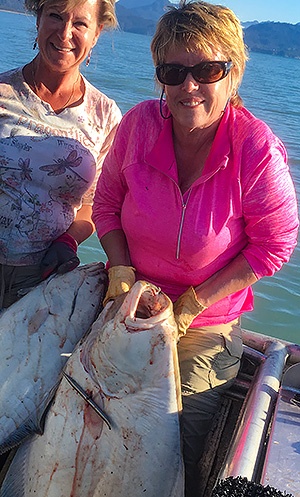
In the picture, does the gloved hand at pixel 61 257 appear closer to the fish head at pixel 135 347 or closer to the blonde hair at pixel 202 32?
the fish head at pixel 135 347

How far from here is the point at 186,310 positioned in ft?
9.18

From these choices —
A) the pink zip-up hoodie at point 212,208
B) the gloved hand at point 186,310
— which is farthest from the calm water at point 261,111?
the gloved hand at point 186,310

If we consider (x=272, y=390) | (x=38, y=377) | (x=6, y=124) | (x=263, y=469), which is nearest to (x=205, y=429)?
(x=272, y=390)

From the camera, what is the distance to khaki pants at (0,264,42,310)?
11.5 ft

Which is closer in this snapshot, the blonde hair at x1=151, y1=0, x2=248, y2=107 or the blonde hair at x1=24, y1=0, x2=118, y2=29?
the blonde hair at x1=151, y1=0, x2=248, y2=107

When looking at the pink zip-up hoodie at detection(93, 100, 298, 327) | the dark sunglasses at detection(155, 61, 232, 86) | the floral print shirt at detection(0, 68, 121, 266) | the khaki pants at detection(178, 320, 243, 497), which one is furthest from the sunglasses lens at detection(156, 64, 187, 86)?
the khaki pants at detection(178, 320, 243, 497)

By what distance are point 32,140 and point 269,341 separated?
172 cm

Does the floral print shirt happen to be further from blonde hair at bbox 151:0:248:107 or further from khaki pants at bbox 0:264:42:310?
blonde hair at bbox 151:0:248:107

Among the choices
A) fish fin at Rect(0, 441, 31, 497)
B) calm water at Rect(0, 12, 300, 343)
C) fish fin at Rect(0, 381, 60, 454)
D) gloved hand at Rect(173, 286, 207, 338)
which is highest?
gloved hand at Rect(173, 286, 207, 338)

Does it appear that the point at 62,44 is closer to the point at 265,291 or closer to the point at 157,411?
the point at 157,411

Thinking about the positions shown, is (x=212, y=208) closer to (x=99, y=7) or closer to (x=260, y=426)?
(x=260, y=426)

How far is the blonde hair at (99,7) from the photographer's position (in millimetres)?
3133

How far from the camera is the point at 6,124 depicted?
10.8ft

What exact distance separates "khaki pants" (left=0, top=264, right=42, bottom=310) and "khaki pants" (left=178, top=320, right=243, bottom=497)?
41.5 inches
